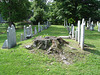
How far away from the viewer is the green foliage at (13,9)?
22.7 meters

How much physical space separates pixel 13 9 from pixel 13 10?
0.39m

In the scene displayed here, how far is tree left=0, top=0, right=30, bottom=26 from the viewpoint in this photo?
2266 centimetres

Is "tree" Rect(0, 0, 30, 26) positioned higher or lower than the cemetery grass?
higher

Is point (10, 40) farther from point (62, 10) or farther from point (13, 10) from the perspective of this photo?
point (62, 10)

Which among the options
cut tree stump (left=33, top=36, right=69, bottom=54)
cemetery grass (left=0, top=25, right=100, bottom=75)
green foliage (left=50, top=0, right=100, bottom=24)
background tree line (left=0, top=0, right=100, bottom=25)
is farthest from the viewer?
green foliage (left=50, top=0, right=100, bottom=24)

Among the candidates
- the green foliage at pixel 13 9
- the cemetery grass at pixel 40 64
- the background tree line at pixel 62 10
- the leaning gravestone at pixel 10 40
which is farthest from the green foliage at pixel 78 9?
the cemetery grass at pixel 40 64

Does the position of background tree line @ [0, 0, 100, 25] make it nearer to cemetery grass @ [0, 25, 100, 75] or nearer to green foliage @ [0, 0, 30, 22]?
green foliage @ [0, 0, 30, 22]

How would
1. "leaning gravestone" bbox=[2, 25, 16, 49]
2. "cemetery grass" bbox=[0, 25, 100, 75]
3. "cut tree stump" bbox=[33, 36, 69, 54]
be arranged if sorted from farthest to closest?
"leaning gravestone" bbox=[2, 25, 16, 49] < "cut tree stump" bbox=[33, 36, 69, 54] < "cemetery grass" bbox=[0, 25, 100, 75]

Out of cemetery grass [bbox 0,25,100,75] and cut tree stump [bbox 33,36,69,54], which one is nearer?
cemetery grass [bbox 0,25,100,75]

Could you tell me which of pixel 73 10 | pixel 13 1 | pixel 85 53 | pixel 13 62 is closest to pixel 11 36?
pixel 13 62

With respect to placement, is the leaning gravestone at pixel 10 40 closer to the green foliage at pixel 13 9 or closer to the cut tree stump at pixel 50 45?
the cut tree stump at pixel 50 45

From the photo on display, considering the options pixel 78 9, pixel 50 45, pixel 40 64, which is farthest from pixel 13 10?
pixel 40 64

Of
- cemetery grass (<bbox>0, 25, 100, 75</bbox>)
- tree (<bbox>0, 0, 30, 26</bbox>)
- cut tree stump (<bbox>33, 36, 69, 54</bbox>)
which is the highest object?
tree (<bbox>0, 0, 30, 26</bbox>)

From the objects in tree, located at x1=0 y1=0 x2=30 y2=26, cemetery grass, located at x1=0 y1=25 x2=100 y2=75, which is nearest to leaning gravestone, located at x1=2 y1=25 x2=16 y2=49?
cemetery grass, located at x1=0 y1=25 x2=100 y2=75
